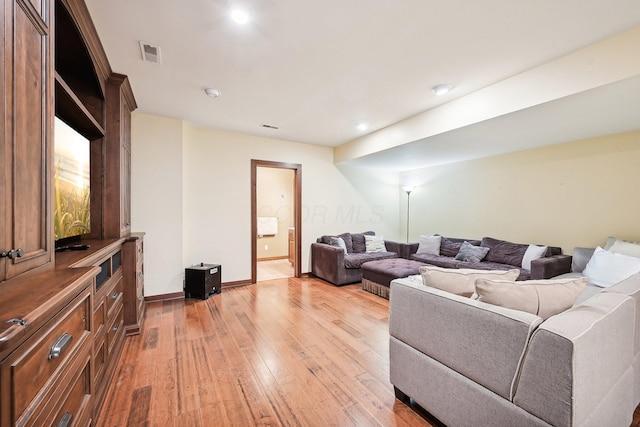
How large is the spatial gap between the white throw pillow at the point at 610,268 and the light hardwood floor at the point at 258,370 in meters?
1.44

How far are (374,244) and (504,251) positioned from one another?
2.12 metres

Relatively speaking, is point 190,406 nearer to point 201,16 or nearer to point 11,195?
point 11,195

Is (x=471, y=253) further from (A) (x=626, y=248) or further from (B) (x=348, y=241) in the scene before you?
(B) (x=348, y=241)

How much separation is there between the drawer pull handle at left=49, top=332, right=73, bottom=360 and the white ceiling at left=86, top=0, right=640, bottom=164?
75.3 inches

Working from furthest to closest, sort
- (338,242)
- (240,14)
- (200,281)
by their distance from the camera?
1. (338,242)
2. (200,281)
3. (240,14)

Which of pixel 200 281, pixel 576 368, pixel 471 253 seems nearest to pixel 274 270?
pixel 200 281

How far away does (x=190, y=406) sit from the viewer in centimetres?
173

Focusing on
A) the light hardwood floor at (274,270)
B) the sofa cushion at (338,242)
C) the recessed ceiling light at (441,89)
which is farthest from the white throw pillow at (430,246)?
the recessed ceiling light at (441,89)

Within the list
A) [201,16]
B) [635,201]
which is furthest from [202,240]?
[635,201]

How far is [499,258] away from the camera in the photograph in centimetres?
412

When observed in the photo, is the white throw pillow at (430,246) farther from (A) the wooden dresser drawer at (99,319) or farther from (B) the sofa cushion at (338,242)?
(A) the wooden dresser drawer at (99,319)

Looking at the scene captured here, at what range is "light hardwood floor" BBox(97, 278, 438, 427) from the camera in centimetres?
165

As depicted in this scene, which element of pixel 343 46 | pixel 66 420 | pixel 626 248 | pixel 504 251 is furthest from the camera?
pixel 504 251

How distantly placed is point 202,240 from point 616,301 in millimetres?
4422
